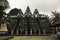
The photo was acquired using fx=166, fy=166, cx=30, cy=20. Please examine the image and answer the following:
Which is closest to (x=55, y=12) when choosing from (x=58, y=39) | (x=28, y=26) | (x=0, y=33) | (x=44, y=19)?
(x=44, y=19)

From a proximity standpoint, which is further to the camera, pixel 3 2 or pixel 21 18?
pixel 21 18

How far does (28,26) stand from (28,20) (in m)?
5.17

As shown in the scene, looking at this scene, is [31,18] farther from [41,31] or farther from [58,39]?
[58,39]

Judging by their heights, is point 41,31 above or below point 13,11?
below

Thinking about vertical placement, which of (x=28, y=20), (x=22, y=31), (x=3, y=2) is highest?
(x=3, y=2)

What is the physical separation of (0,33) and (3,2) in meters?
14.8

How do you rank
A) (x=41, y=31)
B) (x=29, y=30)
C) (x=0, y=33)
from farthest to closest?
(x=29, y=30), (x=41, y=31), (x=0, y=33)

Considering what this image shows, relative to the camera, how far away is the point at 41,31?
Answer: 1400 inches

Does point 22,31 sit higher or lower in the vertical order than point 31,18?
lower

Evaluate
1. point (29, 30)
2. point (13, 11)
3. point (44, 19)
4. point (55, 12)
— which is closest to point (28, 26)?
point (29, 30)

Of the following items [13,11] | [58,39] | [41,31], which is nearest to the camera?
[58,39]

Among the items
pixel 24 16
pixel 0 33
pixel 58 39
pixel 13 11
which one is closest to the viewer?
pixel 58 39

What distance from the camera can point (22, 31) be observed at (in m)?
51.9

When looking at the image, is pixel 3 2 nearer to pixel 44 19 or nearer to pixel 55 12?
pixel 44 19
